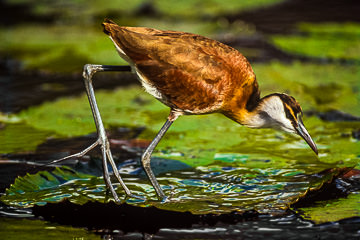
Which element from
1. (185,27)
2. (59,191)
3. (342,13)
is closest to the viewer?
(59,191)

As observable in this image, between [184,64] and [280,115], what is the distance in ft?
3.32

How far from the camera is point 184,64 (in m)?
4.53

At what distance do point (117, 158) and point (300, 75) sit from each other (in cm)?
336

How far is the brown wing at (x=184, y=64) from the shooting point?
14.8 feet

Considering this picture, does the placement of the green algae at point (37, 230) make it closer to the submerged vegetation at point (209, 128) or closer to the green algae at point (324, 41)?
the submerged vegetation at point (209, 128)

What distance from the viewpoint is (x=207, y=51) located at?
4609 mm

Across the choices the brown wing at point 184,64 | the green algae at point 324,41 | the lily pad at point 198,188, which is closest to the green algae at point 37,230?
the lily pad at point 198,188

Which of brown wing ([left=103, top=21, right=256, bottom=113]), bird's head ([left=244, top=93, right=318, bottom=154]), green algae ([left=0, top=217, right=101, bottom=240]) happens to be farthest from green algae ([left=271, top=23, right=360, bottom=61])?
green algae ([left=0, top=217, right=101, bottom=240])

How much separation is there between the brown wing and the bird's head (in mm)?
429

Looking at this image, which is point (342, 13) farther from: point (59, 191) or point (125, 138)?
point (59, 191)

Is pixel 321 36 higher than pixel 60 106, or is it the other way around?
pixel 321 36

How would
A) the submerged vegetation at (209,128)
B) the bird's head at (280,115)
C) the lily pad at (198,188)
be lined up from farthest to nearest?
the bird's head at (280,115), the submerged vegetation at (209,128), the lily pad at (198,188)

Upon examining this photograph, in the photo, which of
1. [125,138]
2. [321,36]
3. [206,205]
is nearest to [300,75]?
[321,36]

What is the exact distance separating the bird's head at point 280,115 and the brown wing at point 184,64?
429 mm
